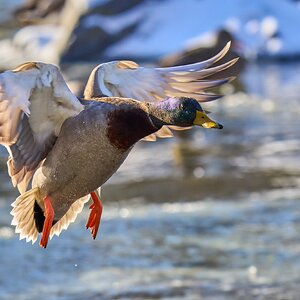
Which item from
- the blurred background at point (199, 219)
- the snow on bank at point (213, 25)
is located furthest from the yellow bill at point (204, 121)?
the snow on bank at point (213, 25)

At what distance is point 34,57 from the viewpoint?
2666 centimetres

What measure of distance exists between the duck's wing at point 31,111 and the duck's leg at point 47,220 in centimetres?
21

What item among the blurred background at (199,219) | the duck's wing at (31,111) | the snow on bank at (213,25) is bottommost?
the snow on bank at (213,25)

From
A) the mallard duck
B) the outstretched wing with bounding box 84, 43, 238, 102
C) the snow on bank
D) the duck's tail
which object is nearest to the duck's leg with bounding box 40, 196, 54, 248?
the mallard duck

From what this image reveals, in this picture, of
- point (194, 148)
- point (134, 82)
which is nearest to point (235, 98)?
point (194, 148)

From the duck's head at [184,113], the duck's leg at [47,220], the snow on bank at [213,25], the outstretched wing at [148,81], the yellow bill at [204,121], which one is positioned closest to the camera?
the yellow bill at [204,121]

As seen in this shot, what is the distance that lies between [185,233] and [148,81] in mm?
4996

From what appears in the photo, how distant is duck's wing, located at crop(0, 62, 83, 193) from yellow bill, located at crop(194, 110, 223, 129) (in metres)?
0.81

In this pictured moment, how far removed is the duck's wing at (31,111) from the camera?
5.63m

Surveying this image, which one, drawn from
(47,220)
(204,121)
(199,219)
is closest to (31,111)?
(47,220)

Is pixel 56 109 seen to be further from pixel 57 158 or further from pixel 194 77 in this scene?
pixel 194 77

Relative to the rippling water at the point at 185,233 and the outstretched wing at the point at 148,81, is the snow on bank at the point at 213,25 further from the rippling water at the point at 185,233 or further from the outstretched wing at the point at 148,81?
the outstretched wing at the point at 148,81

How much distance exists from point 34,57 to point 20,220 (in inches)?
812

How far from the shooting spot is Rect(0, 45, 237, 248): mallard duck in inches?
213
